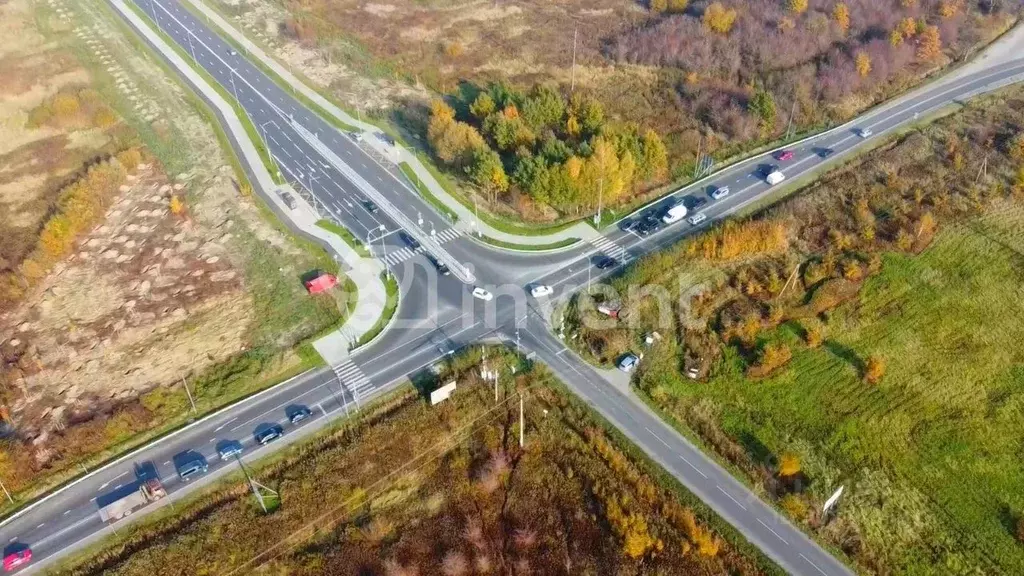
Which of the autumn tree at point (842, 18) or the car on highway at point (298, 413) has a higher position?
the autumn tree at point (842, 18)

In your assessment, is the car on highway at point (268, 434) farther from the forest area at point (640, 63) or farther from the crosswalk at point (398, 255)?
the forest area at point (640, 63)

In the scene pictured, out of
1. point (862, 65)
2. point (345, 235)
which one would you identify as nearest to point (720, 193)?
point (862, 65)

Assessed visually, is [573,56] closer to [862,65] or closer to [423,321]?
[862,65]

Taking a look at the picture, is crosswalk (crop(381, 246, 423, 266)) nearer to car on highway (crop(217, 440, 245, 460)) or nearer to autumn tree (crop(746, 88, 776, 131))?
car on highway (crop(217, 440, 245, 460))

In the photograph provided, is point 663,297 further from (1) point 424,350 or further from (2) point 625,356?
(1) point 424,350

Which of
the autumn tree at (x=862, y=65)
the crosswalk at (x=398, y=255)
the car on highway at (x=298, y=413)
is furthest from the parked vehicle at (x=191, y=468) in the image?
the autumn tree at (x=862, y=65)

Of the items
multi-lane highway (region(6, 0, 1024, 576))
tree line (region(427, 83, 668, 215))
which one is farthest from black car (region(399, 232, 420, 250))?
tree line (region(427, 83, 668, 215))
